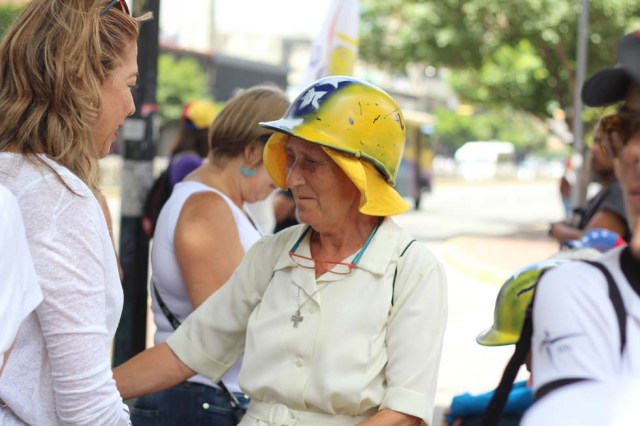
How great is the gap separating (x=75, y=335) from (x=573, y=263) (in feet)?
3.23

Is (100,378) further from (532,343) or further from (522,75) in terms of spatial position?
(522,75)

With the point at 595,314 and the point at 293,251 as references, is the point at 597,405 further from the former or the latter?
the point at 293,251

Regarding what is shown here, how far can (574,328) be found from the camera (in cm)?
152

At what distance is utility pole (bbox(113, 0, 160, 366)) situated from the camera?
189 inches

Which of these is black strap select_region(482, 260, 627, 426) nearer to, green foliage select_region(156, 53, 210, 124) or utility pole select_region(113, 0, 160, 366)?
utility pole select_region(113, 0, 160, 366)

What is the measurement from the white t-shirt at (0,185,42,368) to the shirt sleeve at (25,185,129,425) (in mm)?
216

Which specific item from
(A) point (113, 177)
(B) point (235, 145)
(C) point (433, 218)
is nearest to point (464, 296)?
(B) point (235, 145)

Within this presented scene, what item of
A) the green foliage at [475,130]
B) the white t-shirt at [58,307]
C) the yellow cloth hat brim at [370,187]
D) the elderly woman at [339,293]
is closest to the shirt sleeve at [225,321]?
the elderly woman at [339,293]

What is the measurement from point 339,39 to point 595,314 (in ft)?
13.4

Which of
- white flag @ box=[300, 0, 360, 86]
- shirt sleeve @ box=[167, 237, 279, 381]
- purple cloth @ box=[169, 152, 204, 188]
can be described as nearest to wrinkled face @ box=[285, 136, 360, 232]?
shirt sleeve @ box=[167, 237, 279, 381]

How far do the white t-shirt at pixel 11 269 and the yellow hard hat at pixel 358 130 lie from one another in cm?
86

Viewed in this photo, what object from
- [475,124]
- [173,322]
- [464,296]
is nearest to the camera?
[173,322]

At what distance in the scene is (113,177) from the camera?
36688 millimetres

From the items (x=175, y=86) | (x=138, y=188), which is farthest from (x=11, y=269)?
(x=175, y=86)
